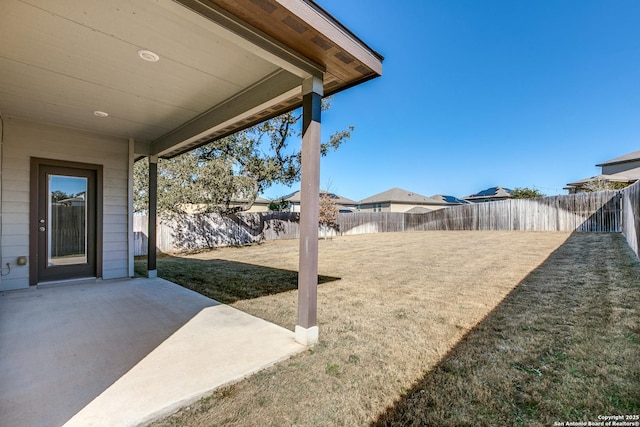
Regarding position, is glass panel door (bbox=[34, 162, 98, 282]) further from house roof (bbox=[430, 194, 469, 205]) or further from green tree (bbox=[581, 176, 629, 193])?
house roof (bbox=[430, 194, 469, 205])

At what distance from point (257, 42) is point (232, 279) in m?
4.71

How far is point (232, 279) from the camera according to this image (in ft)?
19.4

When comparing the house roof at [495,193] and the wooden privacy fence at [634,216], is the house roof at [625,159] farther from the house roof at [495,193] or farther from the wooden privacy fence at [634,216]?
the wooden privacy fence at [634,216]

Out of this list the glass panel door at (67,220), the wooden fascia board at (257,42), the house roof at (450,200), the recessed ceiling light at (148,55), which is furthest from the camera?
the house roof at (450,200)

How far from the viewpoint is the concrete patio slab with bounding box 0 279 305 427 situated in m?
1.80

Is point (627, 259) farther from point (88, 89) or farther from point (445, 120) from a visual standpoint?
point (445, 120)

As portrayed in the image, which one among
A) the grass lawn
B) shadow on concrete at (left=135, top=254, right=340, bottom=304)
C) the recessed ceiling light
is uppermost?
the recessed ceiling light

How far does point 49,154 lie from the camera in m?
4.82

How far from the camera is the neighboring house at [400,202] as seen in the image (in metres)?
31.1

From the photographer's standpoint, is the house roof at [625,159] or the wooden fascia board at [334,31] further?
the house roof at [625,159]

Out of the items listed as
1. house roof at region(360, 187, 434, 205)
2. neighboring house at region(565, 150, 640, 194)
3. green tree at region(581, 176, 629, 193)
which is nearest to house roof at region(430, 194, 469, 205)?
house roof at region(360, 187, 434, 205)

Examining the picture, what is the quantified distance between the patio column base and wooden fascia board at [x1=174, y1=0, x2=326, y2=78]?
7.90 feet

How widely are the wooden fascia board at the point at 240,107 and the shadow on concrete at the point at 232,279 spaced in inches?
99.7

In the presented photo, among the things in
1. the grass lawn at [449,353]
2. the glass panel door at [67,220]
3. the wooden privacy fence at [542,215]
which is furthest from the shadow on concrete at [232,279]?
the wooden privacy fence at [542,215]
